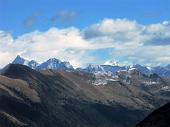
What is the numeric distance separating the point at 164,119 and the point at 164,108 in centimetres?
895

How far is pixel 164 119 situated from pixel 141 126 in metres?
7.36

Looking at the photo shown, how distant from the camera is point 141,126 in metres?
149

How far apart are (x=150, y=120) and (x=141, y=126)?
4.28m

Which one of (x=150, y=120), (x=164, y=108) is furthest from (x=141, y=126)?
(x=164, y=108)

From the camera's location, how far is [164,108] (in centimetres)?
15888

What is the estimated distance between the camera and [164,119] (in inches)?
5920

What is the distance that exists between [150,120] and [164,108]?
9606 millimetres

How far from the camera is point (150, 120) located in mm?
151375

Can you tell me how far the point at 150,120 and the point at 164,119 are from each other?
13.5 feet

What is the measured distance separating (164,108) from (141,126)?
A: 13.8 meters

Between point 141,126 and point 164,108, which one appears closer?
point 141,126

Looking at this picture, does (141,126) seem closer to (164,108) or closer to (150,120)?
(150,120)
